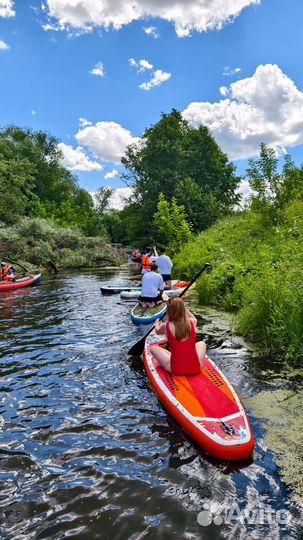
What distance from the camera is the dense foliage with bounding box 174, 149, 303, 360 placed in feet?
22.1

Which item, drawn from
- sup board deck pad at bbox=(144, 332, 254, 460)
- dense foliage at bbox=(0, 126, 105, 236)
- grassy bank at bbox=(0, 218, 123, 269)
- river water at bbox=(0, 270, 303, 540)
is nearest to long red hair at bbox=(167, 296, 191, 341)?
sup board deck pad at bbox=(144, 332, 254, 460)

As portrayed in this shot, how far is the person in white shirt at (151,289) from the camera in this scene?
9.95 m

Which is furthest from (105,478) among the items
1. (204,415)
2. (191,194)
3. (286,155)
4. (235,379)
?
(191,194)

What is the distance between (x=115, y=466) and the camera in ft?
12.4

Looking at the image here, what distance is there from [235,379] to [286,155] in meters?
12.5

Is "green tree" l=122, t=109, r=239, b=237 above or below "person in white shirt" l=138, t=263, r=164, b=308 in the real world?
above

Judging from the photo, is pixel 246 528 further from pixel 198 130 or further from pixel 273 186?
pixel 198 130

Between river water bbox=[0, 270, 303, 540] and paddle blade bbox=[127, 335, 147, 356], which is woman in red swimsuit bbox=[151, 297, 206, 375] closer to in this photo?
river water bbox=[0, 270, 303, 540]

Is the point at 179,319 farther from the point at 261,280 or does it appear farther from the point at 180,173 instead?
the point at 180,173

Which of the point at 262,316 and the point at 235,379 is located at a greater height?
the point at 262,316

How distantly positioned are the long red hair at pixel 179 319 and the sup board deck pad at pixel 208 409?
608 millimetres

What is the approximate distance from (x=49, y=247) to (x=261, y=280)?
2032cm

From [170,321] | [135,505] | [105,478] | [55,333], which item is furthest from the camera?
[55,333]

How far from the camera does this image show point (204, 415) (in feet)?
13.7
